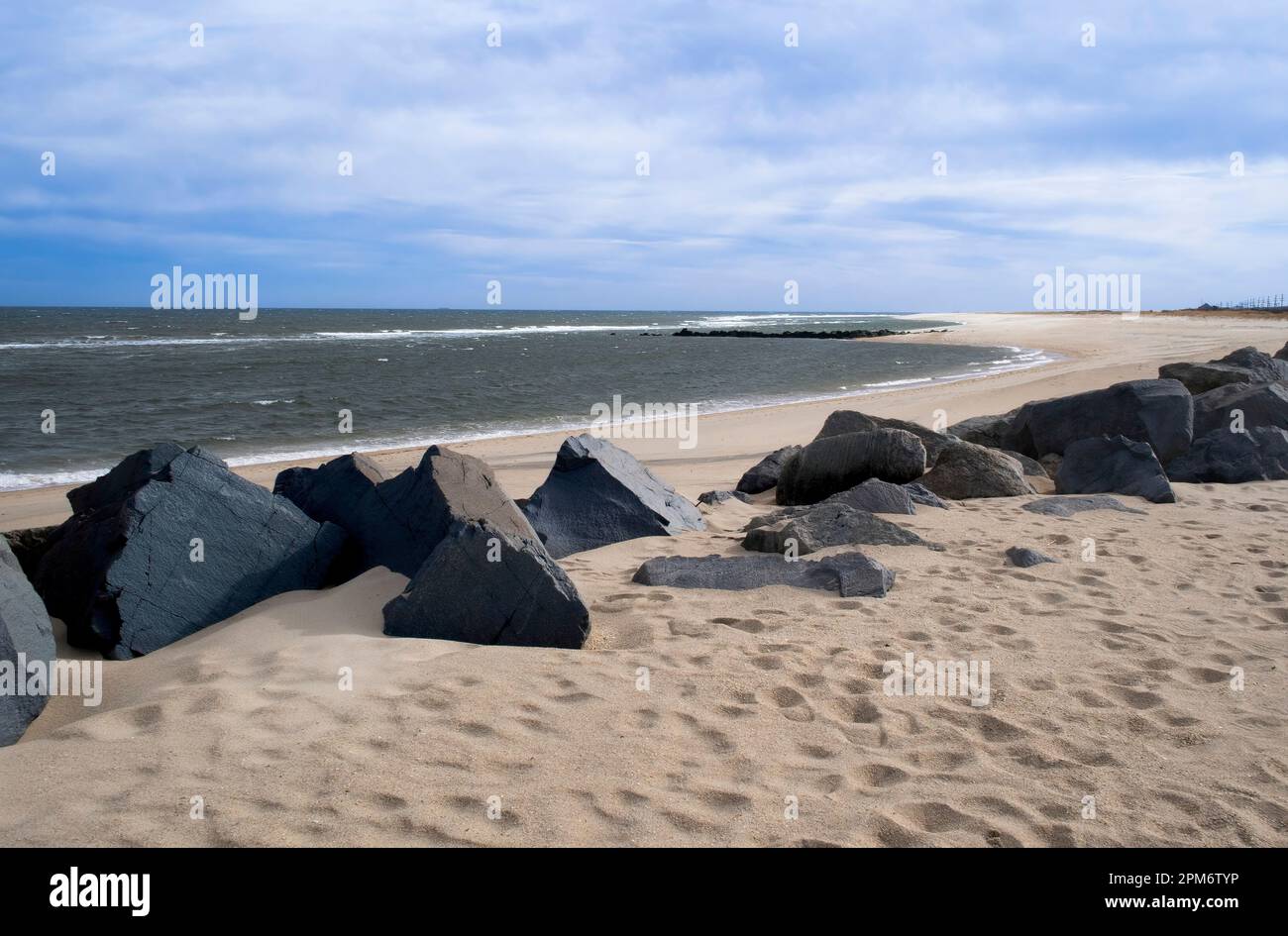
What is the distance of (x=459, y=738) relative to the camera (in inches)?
135

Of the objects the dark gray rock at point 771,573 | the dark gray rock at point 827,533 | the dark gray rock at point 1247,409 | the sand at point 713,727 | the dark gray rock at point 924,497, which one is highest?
the dark gray rock at point 1247,409

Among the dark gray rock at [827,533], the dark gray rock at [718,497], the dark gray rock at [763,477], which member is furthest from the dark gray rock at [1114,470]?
the dark gray rock at [718,497]

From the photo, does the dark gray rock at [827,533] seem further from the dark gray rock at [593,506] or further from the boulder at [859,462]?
the boulder at [859,462]

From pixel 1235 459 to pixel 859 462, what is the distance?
13.4 feet

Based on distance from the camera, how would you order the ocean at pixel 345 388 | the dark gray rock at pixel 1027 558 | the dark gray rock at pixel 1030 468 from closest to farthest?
the dark gray rock at pixel 1027 558 < the dark gray rock at pixel 1030 468 < the ocean at pixel 345 388

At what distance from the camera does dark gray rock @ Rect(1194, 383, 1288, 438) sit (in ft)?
33.6

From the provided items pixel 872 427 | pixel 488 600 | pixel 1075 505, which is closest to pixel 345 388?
pixel 872 427

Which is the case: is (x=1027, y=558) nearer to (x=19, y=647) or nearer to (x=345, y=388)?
(x=19, y=647)

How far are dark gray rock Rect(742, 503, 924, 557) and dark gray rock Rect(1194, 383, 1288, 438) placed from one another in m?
5.94

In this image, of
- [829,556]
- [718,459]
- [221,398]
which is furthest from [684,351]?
[829,556]

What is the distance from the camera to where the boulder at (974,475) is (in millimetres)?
8406

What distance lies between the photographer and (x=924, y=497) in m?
7.80

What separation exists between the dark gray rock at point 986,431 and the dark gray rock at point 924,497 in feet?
11.5

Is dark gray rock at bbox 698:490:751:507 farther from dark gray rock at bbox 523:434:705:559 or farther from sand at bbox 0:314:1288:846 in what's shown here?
sand at bbox 0:314:1288:846
